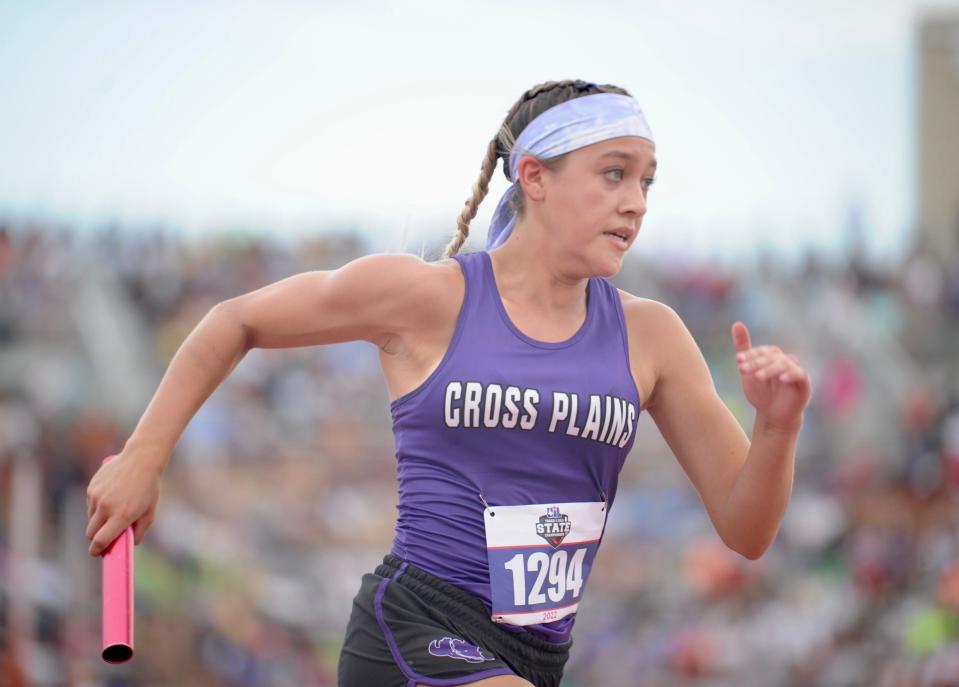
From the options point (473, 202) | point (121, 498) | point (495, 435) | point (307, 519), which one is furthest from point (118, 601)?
point (307, 519)

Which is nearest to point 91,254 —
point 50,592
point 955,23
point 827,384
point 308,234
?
point 308,234

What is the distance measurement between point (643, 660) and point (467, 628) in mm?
8414

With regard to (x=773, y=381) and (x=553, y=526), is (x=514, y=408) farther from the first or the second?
(x=773, y=381)

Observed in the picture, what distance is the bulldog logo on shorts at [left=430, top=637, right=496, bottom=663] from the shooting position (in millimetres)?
2768

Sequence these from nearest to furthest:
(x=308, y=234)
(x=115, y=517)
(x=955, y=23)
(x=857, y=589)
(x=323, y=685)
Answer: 1. (x=115, y=517)
2. (x=323, y=685)
3. (x=857, y=589)
4. (x=308, y=234)
5. (x=955, y=23)

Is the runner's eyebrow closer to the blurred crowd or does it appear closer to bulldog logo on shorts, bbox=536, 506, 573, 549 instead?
bulldog logo on shorts, bbox=536, 506, 573, 549

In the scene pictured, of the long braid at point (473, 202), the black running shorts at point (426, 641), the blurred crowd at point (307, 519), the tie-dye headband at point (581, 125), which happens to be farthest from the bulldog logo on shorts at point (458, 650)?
the blurred crowd at point (307, 519)

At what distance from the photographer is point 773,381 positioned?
9.29ft

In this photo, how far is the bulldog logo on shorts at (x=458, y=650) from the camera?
2.77m

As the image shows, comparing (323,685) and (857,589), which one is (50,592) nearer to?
(323,685)

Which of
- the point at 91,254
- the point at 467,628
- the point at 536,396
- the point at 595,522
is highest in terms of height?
the point at 91,254

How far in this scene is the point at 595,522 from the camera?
3.03 meters

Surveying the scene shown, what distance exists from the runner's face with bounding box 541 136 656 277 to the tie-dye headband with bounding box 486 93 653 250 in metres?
0.02

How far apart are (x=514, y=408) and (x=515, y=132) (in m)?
0.80
